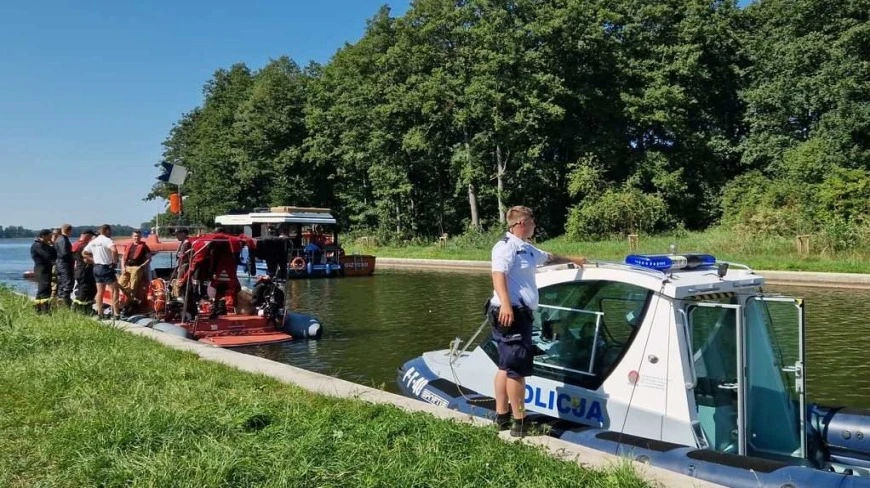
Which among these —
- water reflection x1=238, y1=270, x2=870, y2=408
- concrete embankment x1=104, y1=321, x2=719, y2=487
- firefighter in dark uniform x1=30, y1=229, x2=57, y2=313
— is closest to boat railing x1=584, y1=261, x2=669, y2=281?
concrete embankment x1=104, y1=321, x2=719, y2=487

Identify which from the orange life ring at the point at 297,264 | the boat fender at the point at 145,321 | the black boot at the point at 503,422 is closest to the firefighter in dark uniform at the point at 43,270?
the boat fender at the point at 145,321

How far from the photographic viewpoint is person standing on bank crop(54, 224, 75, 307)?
15.0 m

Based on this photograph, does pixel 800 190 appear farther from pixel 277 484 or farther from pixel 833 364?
pixel 277 484

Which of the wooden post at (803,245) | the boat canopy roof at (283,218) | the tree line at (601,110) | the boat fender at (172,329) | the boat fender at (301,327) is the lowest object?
the boat fender at (301,327)

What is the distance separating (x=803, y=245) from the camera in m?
26.8

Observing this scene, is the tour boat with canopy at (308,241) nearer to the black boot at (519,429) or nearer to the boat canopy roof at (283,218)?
the boat canopy roof at (283,218)

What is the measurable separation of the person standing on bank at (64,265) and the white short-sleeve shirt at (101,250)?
0.73 metres

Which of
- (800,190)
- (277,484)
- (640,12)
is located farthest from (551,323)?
(640,12)

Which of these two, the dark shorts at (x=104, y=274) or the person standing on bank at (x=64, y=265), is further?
the person standing on bank at (x=64, y=265)

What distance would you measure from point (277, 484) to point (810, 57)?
47513 mm

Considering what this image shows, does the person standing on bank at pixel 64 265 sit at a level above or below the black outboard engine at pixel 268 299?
above

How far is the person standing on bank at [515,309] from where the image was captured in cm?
540

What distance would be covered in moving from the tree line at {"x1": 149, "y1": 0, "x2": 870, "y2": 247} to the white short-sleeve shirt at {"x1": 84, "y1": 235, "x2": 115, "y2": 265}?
31600 millimetres

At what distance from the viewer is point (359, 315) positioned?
60.7 ft
